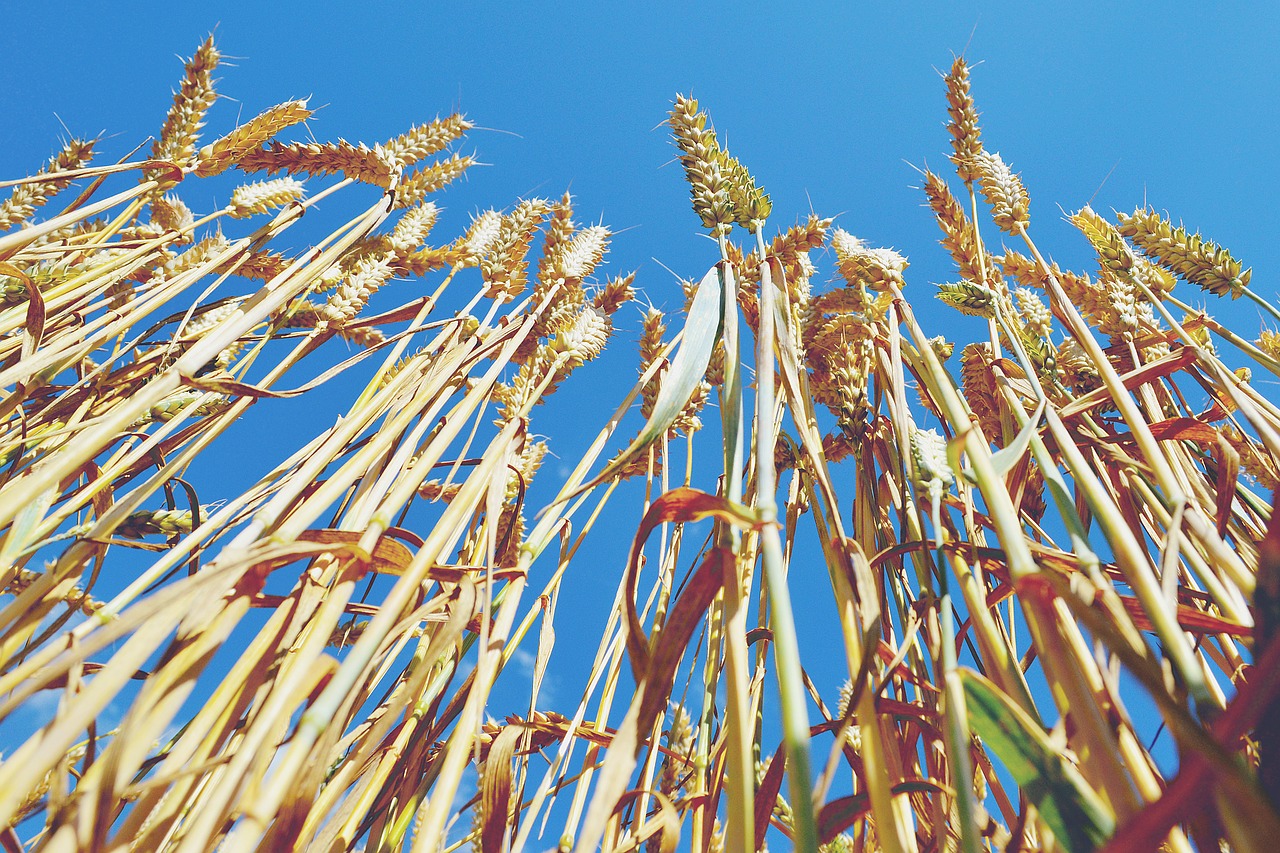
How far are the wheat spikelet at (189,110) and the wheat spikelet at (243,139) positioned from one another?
0.04 metres

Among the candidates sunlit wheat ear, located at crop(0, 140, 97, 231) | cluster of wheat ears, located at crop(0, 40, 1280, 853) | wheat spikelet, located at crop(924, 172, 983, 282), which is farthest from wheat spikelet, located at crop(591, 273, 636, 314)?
sunlit wheat ear, located at crop(0, 140, 97, 231)

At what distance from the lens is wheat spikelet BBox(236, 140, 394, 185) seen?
1.33 metres

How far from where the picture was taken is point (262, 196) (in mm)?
1540

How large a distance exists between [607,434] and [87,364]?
858 mm

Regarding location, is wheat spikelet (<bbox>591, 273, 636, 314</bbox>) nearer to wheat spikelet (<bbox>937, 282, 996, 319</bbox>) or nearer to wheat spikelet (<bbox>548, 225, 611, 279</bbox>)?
wheat spikelet (<bbox>548, 225, 611, 279</bbox>)

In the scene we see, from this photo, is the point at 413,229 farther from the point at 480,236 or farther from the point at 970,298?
the point at 970,298

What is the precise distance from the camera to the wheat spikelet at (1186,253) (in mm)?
1238

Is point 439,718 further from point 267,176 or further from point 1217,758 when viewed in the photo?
point 267,176

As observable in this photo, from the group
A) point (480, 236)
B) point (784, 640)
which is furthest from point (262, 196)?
point (784, 640)

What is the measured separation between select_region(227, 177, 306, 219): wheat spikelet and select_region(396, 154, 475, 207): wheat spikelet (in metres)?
0.28

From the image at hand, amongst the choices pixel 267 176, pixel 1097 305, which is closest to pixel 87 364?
pixel 267 176

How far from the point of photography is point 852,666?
0.56m

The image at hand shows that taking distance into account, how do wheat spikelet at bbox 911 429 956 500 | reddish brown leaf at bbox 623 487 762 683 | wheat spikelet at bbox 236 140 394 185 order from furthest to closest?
wheat spikelet at bbox 236 140 394 185 < wheat spikelet at bbox 911 429 956 500 < reddish brown leaf at bbox 623 487 762 683

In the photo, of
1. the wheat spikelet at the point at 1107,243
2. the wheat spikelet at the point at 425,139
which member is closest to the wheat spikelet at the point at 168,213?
the wheat spikelet at the point at 425,139
